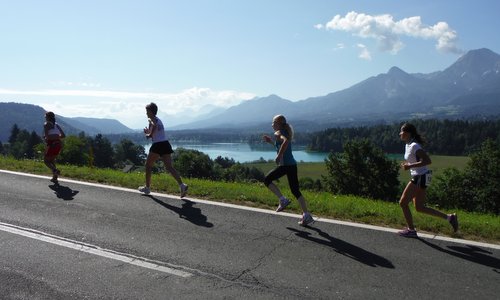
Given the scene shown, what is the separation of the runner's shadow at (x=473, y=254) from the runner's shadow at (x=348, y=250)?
3.30ft

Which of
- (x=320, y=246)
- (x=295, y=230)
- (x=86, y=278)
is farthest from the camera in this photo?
(x=295, y=230)

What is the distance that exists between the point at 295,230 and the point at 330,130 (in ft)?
508

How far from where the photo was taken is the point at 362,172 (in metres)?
43.7

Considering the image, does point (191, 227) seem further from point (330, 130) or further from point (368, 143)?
point (330, 130)

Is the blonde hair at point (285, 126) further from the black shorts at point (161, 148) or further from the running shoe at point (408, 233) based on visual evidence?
the black shorts at point (161, 148)

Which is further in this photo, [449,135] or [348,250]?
[449,135]

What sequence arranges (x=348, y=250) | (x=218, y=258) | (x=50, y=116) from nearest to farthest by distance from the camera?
(x=218, y=258) → (x=348, y=250) → (x=50, y=116)

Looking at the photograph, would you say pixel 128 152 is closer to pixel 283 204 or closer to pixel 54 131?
pixel 54 131

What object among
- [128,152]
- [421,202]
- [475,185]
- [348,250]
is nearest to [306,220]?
[348,250]

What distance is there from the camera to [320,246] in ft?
19.3

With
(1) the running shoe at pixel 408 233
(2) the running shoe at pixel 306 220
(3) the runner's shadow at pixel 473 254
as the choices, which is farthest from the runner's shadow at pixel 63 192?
(3) the runner's shadow at pixel 473 254

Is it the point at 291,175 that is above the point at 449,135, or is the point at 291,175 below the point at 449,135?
below

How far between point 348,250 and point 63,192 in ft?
21.4

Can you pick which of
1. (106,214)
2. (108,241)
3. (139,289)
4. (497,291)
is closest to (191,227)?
(108,241)
